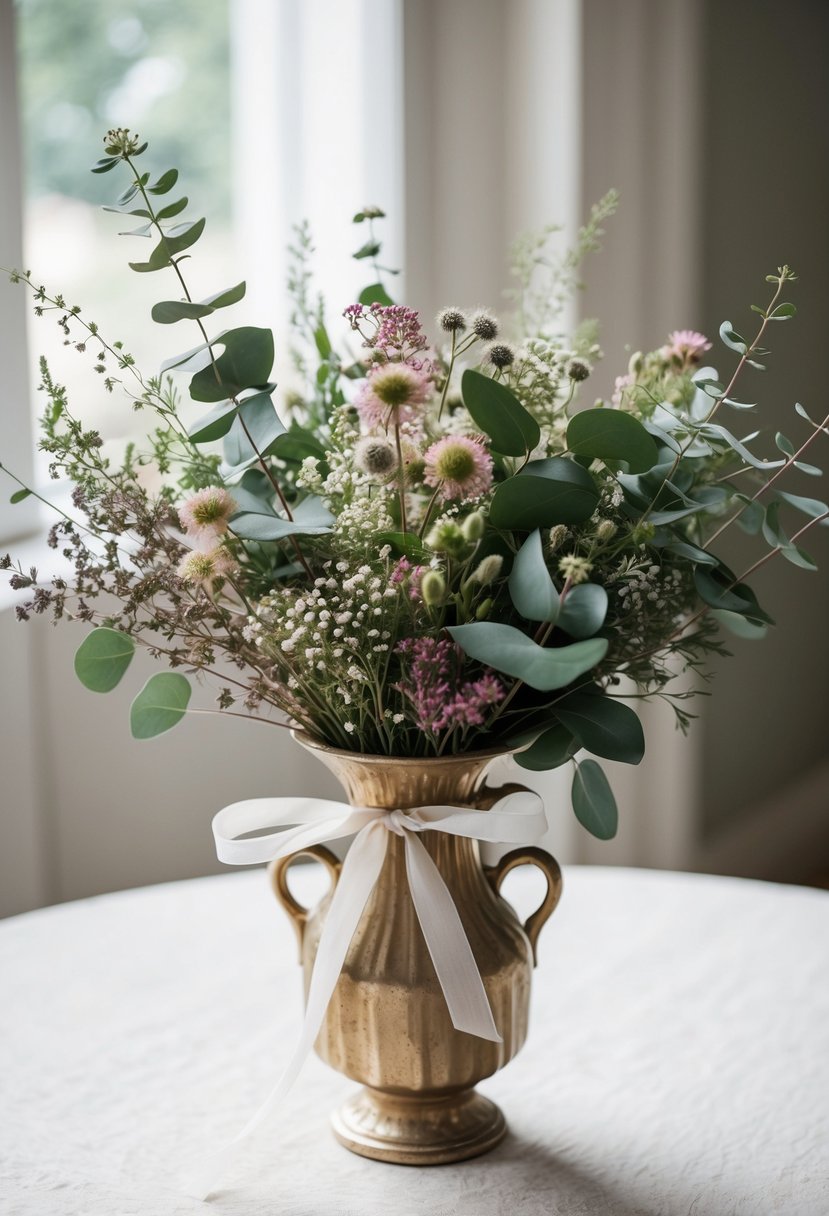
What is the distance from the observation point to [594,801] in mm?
746

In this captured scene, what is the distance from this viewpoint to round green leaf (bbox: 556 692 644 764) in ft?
2.23

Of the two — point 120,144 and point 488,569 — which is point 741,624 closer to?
point 488,569

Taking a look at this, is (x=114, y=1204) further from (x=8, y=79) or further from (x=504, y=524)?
(x=8, y=79)

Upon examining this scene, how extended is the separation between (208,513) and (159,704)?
0.15 meters

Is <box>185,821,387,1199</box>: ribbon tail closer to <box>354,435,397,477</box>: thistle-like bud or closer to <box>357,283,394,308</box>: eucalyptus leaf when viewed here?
<box>354,435,397,477</box>: thistle-like bud

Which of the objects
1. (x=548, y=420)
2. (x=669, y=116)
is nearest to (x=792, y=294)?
(x=669, y=116)

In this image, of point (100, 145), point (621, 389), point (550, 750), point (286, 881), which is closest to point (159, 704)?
point (286, 881)

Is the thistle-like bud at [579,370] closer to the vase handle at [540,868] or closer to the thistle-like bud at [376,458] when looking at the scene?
the thistle-like bud at [376,458]

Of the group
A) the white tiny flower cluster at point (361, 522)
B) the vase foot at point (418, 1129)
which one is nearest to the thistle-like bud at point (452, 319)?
the white tiny flower cluster at point (361, 522)

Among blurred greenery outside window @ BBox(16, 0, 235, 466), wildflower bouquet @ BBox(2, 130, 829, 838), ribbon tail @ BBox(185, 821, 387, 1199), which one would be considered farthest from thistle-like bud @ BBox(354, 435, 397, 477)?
blurred greenery outside window @ BBox(16, 0, 235, 466)

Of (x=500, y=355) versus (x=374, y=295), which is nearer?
(x=500, y=355)

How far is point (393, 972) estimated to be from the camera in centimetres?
74

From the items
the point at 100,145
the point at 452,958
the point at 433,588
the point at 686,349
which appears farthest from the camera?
the point at 100,145

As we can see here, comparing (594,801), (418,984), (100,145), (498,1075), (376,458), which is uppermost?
(100,145)
